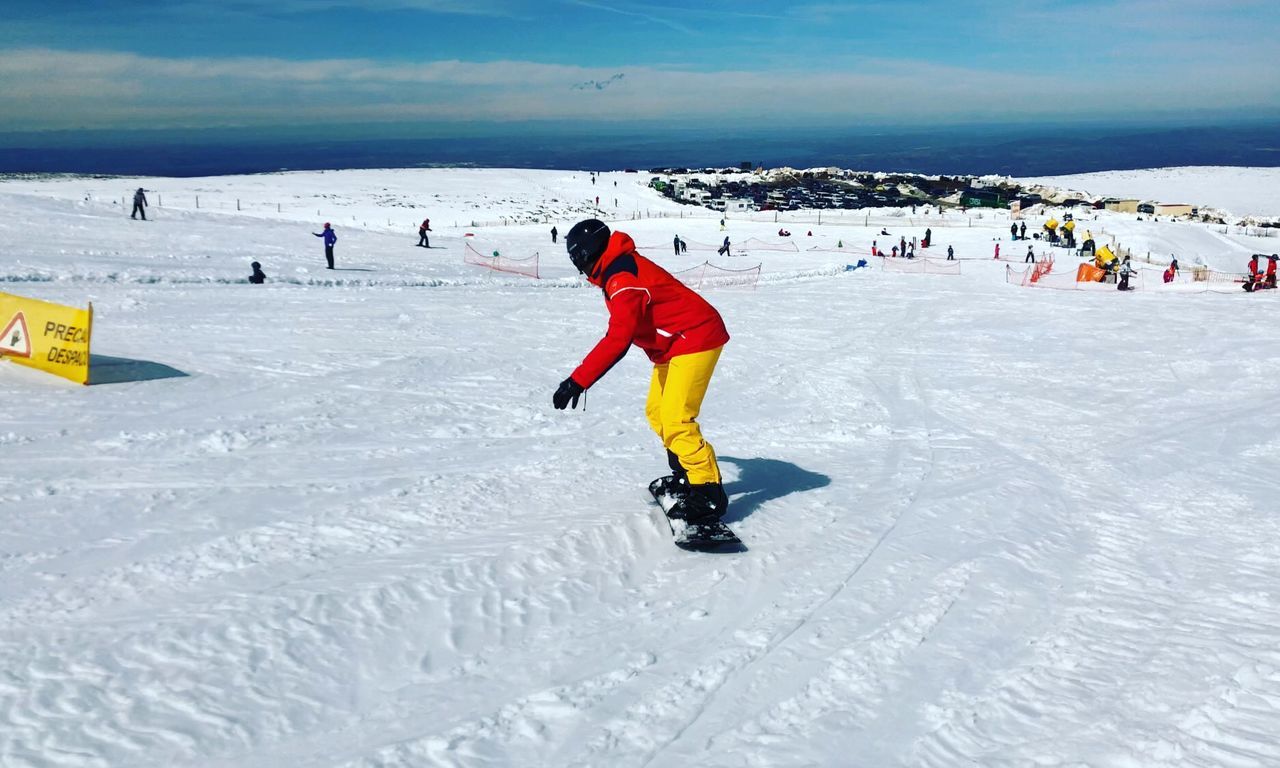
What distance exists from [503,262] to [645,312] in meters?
25.1

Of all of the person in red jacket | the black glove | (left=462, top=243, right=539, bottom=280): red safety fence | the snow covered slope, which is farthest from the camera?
the snow covered slope

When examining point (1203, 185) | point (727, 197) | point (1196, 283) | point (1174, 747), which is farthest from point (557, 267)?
point (1203, 185)

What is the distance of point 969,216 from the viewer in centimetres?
5216

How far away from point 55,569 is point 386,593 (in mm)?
1842

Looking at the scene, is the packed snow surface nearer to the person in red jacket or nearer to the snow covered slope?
the person in red jacket

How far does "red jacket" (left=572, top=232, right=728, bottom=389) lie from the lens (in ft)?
16.5

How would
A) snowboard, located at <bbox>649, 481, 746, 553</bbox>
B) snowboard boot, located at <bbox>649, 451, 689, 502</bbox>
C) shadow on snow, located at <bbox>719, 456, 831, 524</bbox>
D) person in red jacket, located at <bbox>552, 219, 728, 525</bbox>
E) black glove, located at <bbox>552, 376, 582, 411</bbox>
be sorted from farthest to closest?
shadow on snow, located at <bbox>719, 456, 831, 524</bbox> → snowboard boot, located at <bbox>649, 451, 689, 502</bbox> → snowboard, located at <bbox>649, 481, 746, 553</bbox> → person in red jacket, located at <bbox>552, 219, 728, 525</bbox> → black glove, located at <bbox>552, 376, 582, 411</bbox>

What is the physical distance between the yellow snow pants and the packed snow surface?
0.52m

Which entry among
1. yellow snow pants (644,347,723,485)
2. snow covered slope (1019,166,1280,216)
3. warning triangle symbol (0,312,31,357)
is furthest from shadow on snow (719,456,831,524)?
snow covered slope (1019,166,1280,216)

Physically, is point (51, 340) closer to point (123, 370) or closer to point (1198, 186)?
point (123, 370)

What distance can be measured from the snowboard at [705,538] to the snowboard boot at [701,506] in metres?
0.03

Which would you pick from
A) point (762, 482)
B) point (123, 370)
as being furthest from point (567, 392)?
point (123, 370)

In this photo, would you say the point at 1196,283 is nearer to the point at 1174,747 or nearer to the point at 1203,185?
the point at 1174,747

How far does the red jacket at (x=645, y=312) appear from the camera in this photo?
16.5 feet
